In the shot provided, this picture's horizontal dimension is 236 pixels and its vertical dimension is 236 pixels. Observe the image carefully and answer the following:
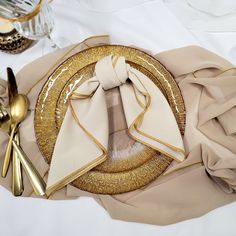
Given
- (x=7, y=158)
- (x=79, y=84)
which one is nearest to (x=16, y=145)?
(x=7, y=158)

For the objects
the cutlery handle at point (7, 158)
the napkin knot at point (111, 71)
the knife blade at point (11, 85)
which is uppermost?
the napkin knot at point (111, 71)

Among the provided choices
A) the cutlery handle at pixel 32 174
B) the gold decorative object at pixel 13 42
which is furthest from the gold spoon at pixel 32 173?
the gold decorative object at pixel 13 42

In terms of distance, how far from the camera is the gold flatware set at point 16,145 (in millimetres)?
579

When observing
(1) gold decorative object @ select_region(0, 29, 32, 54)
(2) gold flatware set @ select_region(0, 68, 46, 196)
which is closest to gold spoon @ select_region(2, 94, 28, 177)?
(2) gold flatware set @ select_region(0, 68, 46, 196)

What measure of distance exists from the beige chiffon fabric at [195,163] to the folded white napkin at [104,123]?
0.04m

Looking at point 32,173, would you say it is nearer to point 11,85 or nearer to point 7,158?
point 7,158

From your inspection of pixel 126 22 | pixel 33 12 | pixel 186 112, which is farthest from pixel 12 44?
pixel 186 112

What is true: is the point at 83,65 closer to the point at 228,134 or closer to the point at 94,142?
the point at 94,142

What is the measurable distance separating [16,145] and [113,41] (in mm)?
273

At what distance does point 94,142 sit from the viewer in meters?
0.55

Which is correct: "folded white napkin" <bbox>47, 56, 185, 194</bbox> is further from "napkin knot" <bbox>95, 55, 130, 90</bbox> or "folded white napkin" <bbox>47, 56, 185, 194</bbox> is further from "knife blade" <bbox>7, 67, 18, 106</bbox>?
"knife blade" <bbox>7, 67, 18, 106</bbox>

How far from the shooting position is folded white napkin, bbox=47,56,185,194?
1.79 ft

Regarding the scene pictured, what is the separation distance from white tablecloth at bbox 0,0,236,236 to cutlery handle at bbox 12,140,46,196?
4 cm

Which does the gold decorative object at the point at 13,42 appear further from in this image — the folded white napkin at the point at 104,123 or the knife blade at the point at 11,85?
the folded white napkin at the point at 104,123
